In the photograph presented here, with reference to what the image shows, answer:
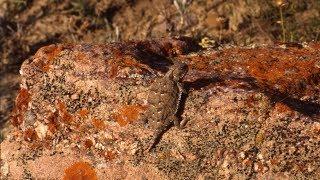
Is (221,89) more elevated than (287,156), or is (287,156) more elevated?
(221,89)

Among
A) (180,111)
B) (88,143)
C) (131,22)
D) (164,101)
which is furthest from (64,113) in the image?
(131,22)

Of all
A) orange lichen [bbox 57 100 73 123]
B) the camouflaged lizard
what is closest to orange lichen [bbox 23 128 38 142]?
orange lichen [bbox 57 100 73 123]

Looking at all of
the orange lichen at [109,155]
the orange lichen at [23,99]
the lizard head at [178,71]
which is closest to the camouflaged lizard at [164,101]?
the lizard head at [178,71]

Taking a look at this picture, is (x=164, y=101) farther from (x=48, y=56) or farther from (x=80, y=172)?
(x=48, y=56)

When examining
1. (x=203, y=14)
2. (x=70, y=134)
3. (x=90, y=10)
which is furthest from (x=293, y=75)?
(x=90, y=10)

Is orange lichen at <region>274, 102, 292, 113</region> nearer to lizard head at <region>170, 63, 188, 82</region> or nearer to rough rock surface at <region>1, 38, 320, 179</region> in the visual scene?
rough rock surface at <region>1, 38, 320, 179</region>

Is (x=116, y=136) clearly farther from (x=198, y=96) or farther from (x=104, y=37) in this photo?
(x=104, y=37)
